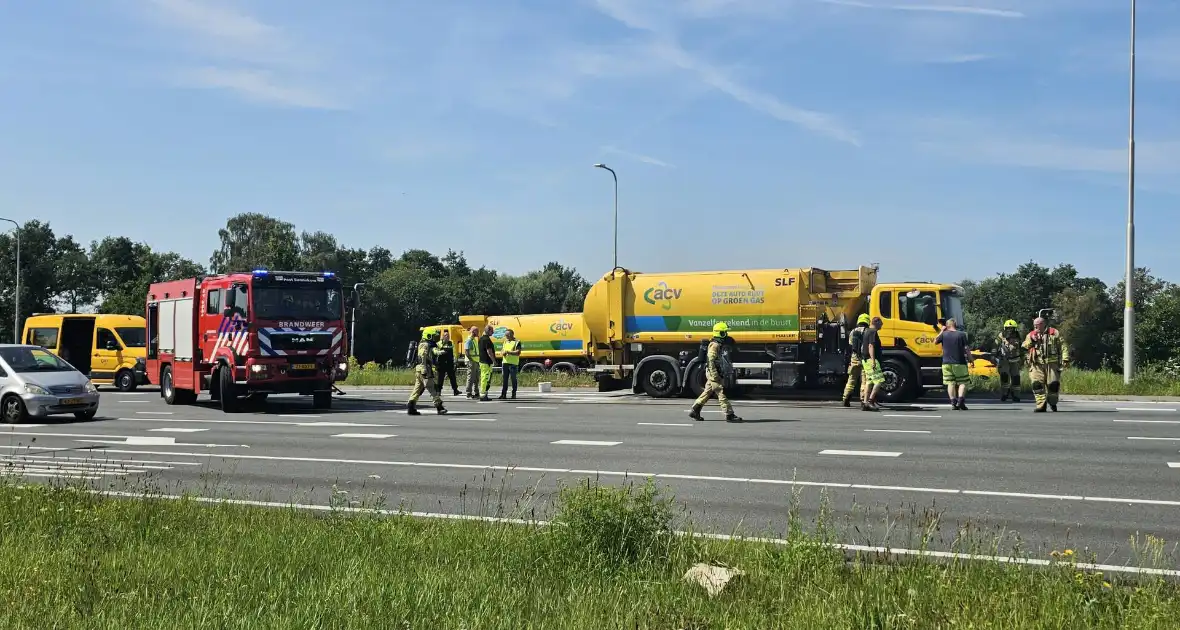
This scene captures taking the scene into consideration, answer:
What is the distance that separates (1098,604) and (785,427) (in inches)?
461

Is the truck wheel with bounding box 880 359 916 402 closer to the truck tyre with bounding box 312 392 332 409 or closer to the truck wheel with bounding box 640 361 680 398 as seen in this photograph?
the truck wheel with bounding box 640 361 680 398

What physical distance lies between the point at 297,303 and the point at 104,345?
17.7 meters

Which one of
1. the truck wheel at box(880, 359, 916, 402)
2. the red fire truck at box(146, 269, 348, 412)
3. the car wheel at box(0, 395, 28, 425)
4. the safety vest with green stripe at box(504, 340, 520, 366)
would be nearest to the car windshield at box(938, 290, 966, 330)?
the truck wheel at box(880, 359, 916, 402)

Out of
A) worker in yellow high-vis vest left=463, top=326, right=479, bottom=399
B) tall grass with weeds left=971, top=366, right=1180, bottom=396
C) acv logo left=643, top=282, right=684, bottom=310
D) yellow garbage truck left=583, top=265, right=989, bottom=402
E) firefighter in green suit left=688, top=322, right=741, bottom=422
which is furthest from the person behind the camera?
worker in yellow high-vis vest left=463, top=326, right=479, bottom=399

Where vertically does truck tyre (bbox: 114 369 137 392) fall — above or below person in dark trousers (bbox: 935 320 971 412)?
below

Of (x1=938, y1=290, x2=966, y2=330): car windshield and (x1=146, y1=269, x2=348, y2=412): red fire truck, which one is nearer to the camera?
(x1=146, y1=269, x2=348, y2=412): red fire truck

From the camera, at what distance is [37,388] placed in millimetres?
18734

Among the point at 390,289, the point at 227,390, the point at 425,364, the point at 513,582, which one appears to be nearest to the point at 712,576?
the point at 513,582

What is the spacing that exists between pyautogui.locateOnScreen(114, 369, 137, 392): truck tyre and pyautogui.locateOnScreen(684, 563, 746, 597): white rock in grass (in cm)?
3335

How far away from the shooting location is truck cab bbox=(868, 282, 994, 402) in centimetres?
2303

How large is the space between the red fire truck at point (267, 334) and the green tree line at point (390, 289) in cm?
5623

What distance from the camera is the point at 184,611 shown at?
Result: 5.09 meters

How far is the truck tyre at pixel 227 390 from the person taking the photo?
21.6m

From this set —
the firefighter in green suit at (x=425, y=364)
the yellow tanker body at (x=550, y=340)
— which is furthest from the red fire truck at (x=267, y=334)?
the yellow tanker body at (x=550, y=340)
